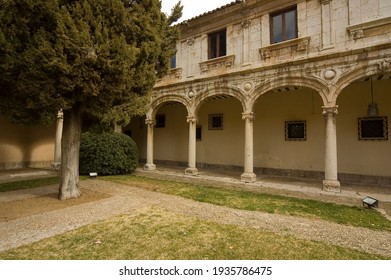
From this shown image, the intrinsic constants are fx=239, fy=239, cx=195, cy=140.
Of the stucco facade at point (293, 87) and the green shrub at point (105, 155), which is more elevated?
the stucco facade at point (293, 87)

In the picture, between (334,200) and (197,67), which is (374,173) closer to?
(334,200)

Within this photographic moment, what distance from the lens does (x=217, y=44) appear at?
34.5ft

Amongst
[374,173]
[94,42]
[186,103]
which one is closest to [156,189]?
[186,103]

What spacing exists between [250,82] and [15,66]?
23.5ft

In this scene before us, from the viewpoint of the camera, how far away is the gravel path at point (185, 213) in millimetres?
4207

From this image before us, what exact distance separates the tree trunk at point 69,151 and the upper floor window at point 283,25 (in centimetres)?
A: 738

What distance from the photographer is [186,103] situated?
11.0 metres

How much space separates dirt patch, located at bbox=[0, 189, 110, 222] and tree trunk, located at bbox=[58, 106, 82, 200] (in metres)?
0.33

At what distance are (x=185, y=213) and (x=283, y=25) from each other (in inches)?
300

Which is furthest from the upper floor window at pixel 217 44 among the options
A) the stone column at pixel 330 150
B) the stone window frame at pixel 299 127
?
the stone column at pixel 330 150

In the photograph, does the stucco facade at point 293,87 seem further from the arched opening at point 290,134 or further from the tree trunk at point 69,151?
the tree trunk at point 69,151

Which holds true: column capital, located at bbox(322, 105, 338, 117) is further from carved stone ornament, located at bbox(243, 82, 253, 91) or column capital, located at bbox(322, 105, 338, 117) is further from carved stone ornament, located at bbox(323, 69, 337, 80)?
carved stone ornament, located at bbox(243, 82, 253, 91)

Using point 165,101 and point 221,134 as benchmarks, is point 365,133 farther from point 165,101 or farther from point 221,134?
point 165,101

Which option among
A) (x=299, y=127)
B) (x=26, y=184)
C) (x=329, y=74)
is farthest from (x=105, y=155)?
(x=329, y=74)
